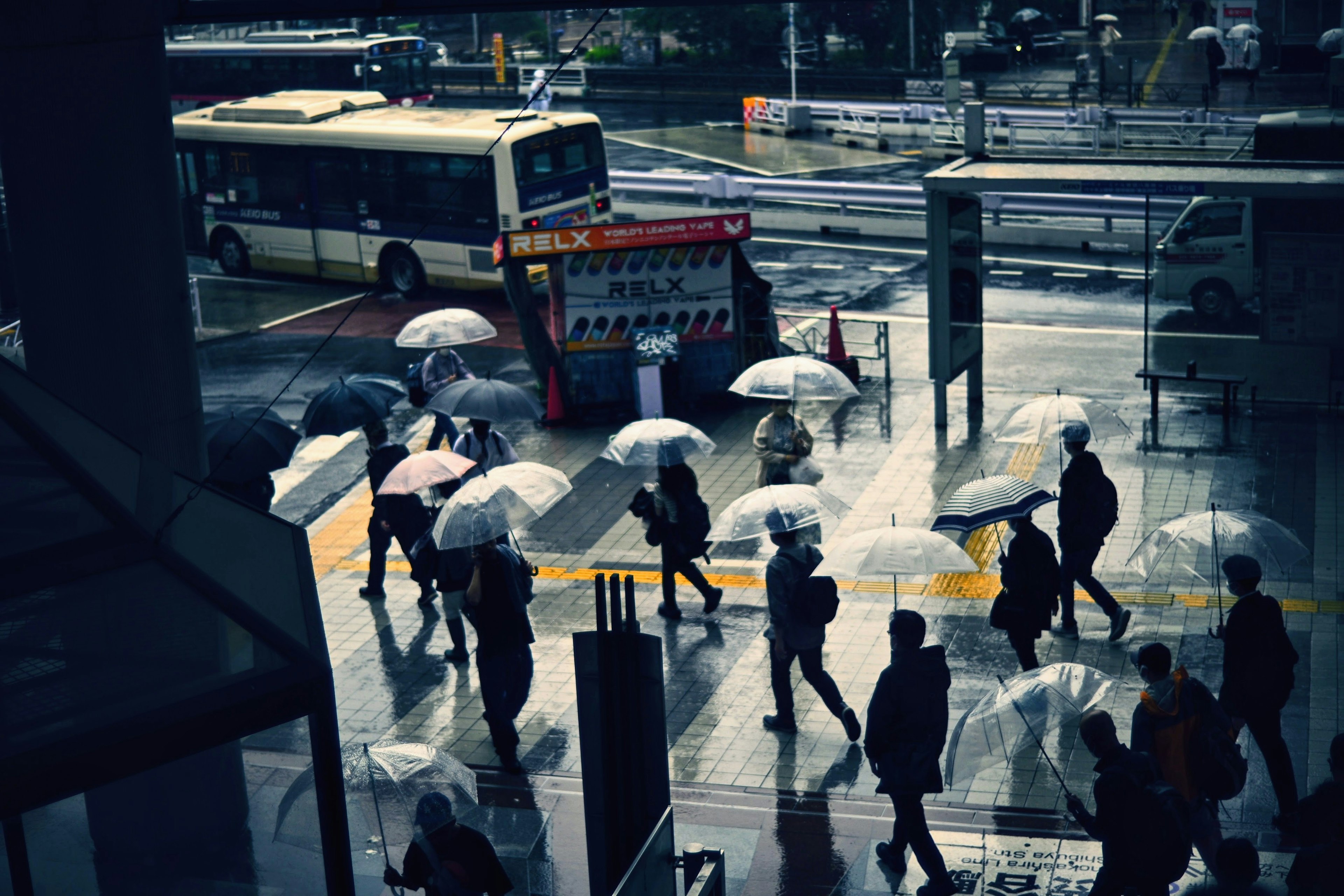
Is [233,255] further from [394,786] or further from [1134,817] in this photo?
[1134,817]

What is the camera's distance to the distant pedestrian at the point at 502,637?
967 cm

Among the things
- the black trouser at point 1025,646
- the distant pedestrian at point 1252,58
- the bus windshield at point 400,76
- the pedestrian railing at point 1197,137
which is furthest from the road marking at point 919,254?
the distant pedestrian at point 1252,58

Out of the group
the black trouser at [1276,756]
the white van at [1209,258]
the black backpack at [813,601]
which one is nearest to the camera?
the black trouser at [1276,756]

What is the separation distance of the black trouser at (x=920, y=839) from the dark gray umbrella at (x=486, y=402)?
19.8 ft

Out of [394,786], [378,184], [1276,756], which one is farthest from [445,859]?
[378,184]

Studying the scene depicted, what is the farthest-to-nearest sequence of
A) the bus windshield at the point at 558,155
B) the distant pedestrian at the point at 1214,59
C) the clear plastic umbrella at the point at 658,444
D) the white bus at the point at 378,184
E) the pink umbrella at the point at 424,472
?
the distant pedestrian at the point at 1214,59
the white bus at the point at 378,184
the bus windshield at the point at 558,155
the clear plastic umbrella at the point at 658,444
the pink umbrella at the point at 424,472

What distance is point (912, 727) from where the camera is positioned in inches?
315

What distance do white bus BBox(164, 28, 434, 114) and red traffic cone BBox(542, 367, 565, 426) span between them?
76.6ft

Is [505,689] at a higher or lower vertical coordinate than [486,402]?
lower

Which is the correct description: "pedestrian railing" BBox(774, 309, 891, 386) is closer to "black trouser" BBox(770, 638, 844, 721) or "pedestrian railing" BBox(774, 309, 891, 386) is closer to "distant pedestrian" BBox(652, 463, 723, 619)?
"distant pedestrian" BBox(652, 463, 723, 619)

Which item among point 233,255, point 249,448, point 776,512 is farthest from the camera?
point 233,255

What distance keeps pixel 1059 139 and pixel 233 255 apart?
18.6 m

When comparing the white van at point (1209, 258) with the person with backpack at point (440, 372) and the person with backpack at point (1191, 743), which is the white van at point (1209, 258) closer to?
the person with backpack at point (440, 372)

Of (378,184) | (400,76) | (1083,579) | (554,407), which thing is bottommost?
(1083,579)
